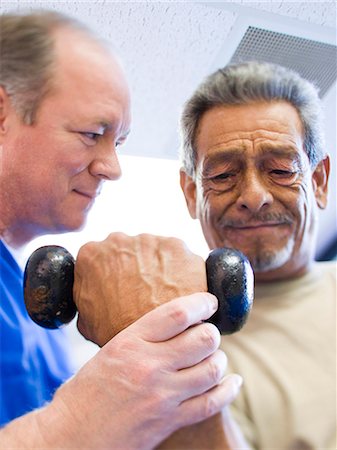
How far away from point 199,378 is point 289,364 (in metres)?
0.41

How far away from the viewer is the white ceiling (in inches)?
49.8

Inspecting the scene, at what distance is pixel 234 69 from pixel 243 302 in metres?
0.64

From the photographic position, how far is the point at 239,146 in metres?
0.94

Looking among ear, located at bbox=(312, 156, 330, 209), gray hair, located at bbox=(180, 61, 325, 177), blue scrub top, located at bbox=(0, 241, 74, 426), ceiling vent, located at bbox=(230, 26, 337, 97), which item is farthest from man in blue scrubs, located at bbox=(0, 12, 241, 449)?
ceiling vent, located at bbox=(230, 26, 337, 97)

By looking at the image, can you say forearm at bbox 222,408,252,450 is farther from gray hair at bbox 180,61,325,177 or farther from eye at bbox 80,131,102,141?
gray hair at bbox 180,61,325,177

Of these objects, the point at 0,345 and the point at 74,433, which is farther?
the point at 0,345

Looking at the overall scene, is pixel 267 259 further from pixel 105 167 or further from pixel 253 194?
pixel 105 167

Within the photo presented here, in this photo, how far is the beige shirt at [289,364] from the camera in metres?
0.78

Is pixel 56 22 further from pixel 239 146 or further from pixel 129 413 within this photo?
pixel 129 413

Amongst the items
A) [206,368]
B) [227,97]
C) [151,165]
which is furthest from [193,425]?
[151,165]

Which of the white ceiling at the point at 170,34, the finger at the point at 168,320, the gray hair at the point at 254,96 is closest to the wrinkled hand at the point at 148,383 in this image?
the finger at the point at 168,320

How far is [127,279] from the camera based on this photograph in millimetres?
538

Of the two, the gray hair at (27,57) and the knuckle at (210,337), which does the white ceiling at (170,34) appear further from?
the knuckle at (210,337)

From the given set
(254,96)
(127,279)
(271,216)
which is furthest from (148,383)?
(254,96)
